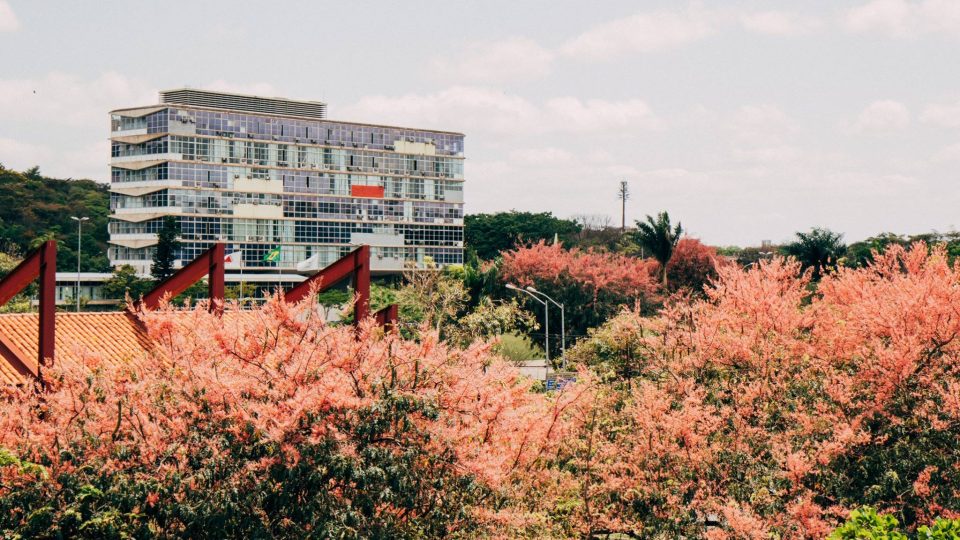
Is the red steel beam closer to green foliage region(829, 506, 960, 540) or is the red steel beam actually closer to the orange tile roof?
the orange tile roof

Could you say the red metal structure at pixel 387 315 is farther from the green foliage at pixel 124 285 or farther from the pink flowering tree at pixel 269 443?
the green foliage at pixel 124 285

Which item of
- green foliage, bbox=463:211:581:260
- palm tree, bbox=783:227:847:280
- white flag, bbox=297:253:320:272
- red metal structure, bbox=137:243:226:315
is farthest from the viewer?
green foliage, bbox=463:211:581:260

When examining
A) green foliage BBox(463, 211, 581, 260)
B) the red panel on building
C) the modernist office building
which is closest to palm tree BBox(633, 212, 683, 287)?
the modernist office building

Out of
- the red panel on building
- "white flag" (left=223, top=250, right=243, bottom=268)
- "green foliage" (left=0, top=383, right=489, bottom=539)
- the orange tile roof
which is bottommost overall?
"green foliage" (left=0, top=383, right=489, bottom=539)

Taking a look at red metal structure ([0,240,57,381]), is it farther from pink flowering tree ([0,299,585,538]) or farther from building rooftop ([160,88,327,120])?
building rooftop ([160,88,327,120])

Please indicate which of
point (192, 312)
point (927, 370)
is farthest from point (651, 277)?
point (192, 312)

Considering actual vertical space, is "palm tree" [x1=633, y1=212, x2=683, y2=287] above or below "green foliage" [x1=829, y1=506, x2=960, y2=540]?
above

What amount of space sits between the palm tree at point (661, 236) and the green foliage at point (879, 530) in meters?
50.9

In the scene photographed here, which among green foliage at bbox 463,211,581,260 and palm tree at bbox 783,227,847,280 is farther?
green foliage at bbox 463,211,581,260

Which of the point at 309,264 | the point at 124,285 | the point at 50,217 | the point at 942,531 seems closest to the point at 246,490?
the point at 942,531

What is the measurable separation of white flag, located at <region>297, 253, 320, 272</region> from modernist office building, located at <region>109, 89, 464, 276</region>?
0.14 metres

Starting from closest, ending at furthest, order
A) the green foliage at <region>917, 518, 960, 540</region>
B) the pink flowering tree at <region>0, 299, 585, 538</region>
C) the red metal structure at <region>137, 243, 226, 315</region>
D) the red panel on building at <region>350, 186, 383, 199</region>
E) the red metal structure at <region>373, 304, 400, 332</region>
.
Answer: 1. the green foliage at <region>917, 518, 960, 540</region>
2. the pink flowering tree at <region>0, 299, 585, 538</region>
3. the red metal structure at <region>373, 304, 400, 332</region>
4. the red metal structure at <region>137, 243, 226, 315</region>
5. the red panel on building at <region>350, 186, 383, 199</region>

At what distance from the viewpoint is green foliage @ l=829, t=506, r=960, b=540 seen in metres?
11.6

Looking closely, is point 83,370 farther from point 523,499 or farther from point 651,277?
point 651,277
